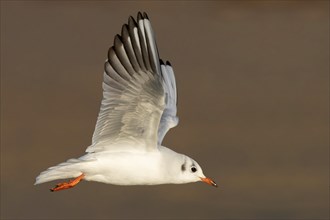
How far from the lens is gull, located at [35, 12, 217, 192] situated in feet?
49.2

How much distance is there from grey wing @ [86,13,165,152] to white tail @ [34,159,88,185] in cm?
22

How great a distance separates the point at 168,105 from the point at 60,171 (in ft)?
4.19

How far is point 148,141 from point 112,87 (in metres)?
0.50

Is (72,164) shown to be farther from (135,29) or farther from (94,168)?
(135,29)

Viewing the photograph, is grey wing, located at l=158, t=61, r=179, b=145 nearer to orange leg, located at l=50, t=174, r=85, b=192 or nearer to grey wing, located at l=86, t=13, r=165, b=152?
grey wing, located at l=86, t=13, r=165, b=152

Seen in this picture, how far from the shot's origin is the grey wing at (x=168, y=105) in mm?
15750

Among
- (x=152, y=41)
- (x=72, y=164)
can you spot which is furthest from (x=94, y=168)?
(x=152, y=41)

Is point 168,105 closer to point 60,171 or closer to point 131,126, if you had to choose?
point 131,126

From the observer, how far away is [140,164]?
15.1m

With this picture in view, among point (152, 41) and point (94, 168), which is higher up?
point (152, 41)

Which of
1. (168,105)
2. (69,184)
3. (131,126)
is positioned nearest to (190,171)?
(131,126)

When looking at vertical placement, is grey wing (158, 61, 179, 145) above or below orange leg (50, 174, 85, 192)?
above

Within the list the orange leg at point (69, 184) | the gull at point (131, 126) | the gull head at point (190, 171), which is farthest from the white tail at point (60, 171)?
the gull head at point (190, 171)

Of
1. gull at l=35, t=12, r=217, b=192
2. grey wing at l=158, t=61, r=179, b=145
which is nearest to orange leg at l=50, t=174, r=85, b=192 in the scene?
gull at l=35, t=12, r=217, b=192
